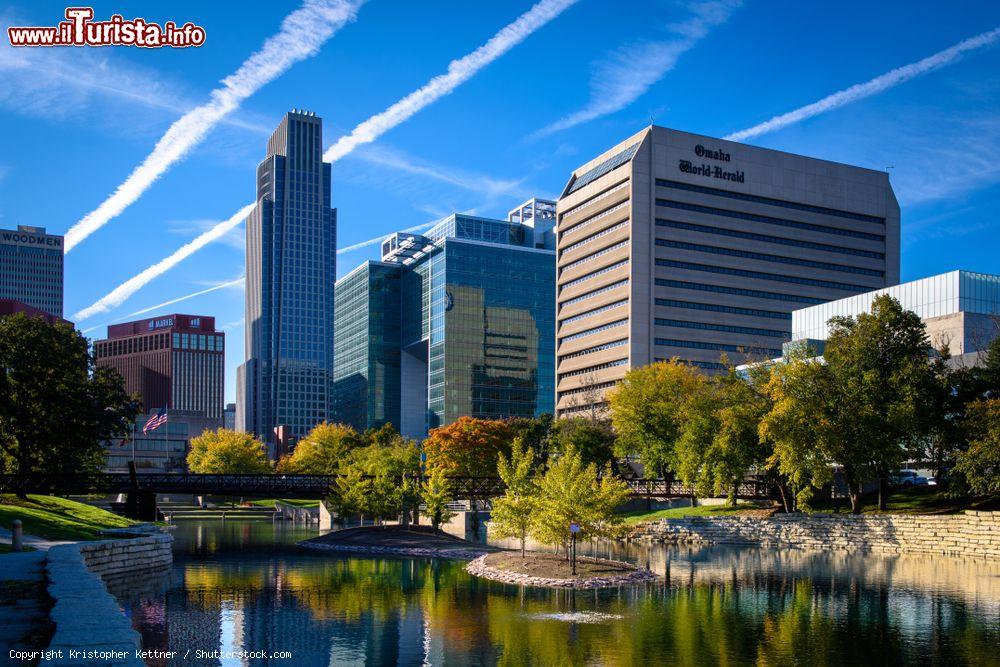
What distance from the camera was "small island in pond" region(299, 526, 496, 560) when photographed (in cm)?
7212

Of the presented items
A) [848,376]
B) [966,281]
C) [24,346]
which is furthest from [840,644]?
[966,281]

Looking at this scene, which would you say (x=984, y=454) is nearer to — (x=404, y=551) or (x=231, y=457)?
(x=404, y=551)

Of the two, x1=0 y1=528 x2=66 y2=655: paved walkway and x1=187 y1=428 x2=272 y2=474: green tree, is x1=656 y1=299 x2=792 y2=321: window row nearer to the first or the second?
x1=187 y1=428 x2=272 y2=474: green tree

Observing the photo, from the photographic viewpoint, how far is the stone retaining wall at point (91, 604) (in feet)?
67.4

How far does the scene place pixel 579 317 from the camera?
620ft

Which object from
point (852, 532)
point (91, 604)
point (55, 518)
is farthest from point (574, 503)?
point (55, 518)

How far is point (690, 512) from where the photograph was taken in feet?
313

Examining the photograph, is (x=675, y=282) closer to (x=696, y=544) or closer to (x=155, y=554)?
(x=696, y=544)

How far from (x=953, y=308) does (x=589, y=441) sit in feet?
152

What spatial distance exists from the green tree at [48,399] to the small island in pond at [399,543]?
21.3 meters

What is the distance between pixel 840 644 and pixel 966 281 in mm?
93016

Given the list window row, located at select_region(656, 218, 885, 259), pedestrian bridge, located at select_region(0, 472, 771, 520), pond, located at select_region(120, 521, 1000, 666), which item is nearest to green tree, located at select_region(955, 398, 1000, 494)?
pond, located at select_region(120, 521, 1000, 666)

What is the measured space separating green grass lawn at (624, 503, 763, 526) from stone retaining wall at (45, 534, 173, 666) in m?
51.4

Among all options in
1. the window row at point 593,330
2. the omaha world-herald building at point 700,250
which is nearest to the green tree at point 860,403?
the omaha world-herald building at point 700,250
